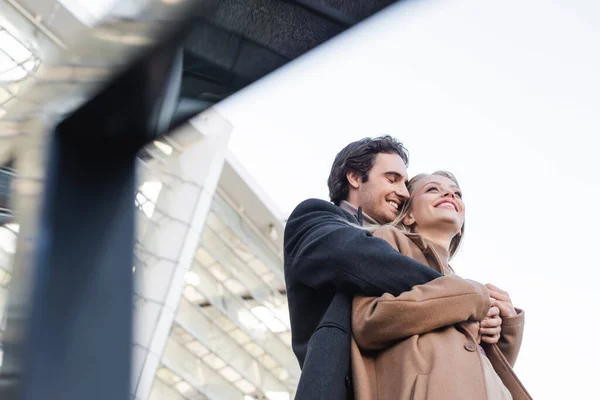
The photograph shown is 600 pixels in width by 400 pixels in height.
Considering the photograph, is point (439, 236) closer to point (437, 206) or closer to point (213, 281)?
point (437, 206)

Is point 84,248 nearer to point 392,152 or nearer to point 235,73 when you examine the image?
point 235,73

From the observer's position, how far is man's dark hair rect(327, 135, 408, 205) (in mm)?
4102

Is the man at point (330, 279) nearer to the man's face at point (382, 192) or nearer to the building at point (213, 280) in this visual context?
the man's face at point (382, 192)

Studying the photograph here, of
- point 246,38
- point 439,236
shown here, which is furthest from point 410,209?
point 246,38

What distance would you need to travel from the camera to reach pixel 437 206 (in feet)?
12.7

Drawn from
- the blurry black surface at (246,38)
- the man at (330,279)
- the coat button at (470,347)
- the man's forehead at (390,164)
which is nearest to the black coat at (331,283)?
the man at (330,279)

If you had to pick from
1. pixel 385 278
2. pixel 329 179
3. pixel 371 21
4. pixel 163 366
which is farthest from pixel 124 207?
pixel 163 366

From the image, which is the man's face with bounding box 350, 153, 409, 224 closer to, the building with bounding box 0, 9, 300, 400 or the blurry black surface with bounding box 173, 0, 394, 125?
the blurry black surface with bounding box 173, 0, 394, 125

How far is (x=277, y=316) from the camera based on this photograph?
1188 inches

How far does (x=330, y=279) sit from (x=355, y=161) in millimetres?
1021

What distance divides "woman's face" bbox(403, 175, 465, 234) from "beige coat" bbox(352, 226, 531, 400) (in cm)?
73

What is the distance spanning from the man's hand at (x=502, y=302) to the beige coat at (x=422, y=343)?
0.80ft

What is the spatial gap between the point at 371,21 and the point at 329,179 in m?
2.99

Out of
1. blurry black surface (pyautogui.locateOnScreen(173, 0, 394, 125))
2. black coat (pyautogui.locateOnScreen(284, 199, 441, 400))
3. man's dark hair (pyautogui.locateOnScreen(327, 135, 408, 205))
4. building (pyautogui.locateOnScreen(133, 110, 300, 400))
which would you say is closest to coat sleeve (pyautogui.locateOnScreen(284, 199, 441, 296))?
black coat (pyautogui.locateOnScreen(284, 199, 441, 400))
